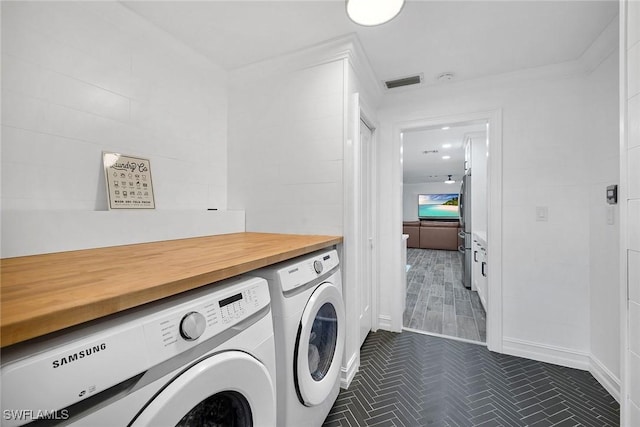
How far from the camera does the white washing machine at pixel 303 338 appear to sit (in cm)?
101

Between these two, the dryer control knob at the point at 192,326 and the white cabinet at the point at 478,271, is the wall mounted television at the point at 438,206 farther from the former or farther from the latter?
the dryer control knob at the point at 192,326

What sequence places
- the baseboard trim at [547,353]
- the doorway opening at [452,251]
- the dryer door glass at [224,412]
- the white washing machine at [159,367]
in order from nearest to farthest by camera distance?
the white washing machine at [159,367] < the dryer door glass at [224,412] < the baseboard trim at [547,353] < the doorway opening at [452,251]

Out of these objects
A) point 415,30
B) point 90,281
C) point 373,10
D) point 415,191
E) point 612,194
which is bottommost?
point 90,281

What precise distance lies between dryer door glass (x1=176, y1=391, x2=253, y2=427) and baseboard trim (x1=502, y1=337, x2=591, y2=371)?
226 centimetres

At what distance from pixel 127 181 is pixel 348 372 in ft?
5.95

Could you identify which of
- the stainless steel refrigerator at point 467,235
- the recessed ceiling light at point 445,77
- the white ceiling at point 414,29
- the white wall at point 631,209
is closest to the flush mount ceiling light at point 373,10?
the white ceiling at point 414,29

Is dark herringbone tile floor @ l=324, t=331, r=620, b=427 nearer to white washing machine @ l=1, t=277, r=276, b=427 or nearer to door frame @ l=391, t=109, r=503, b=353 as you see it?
door frame @ l=391, t=109, r=503, b=353

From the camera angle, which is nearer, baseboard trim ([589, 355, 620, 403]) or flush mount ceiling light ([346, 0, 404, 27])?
flush mount ceiling light ([346, 0, 404, 27])

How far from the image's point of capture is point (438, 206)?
1027cm

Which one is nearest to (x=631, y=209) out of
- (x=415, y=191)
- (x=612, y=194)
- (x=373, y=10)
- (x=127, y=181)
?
(x=612, y=194)

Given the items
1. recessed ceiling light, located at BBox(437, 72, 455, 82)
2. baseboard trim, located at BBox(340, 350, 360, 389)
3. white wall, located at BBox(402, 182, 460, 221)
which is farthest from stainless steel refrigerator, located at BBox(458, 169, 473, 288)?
white wall, located at BBox(402, 182, 460, 221)

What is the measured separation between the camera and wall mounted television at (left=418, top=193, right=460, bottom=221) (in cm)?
1006

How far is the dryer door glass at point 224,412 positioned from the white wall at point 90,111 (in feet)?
3.29

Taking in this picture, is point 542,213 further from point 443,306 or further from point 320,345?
point 320,345
